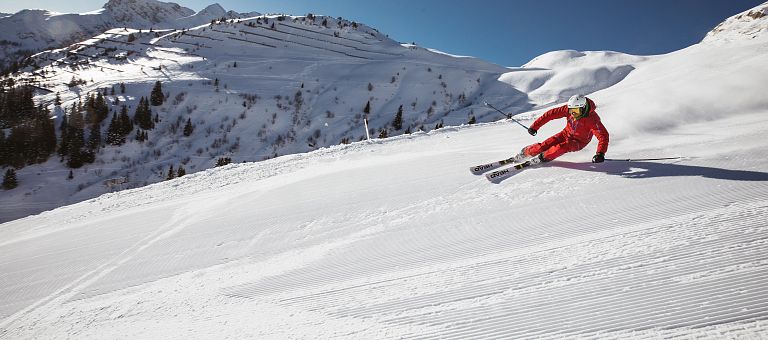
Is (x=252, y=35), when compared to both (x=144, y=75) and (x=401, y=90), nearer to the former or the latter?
(x=144, y=75)

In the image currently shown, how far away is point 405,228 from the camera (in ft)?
11.8

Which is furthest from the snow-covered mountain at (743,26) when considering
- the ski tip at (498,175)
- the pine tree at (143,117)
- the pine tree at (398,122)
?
the pine tree at (143,117)

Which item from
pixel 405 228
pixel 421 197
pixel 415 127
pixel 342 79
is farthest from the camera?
pixel 342 79

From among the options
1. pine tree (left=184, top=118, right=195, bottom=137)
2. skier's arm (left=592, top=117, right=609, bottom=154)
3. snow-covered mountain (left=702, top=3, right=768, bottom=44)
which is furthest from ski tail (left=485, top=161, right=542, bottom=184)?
pine tree (left=184, top=118, right=195, bottom=137)

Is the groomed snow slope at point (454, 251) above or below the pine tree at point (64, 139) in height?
below

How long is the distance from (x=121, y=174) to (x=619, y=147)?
70.4 ft

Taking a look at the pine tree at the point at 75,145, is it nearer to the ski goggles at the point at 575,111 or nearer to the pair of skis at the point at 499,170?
the pair of skis at the point at 499,170

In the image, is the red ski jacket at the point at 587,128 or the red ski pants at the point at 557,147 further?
the red ski pants at the point at 557,147

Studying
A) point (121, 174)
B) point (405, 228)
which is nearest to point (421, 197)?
point (405, 228)

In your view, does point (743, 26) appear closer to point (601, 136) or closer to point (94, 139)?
point (601, 136)

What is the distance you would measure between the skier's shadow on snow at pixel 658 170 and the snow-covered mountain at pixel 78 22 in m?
95.4

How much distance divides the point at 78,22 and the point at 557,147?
146 metres

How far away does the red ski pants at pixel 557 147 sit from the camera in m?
4.66

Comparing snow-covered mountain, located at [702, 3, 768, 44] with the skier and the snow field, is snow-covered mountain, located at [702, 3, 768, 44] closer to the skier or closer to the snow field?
the skier
